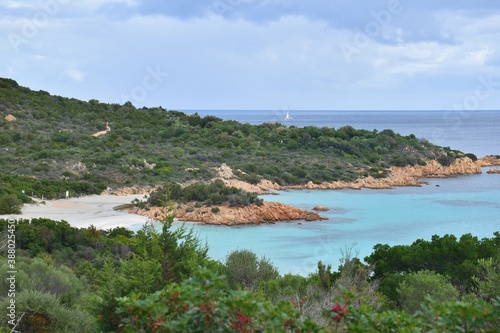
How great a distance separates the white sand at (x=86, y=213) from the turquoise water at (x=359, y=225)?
309 cm

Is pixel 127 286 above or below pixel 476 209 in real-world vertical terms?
above

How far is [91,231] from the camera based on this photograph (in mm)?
17781

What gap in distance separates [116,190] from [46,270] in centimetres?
2173

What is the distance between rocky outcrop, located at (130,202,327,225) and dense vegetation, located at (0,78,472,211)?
6775 mm

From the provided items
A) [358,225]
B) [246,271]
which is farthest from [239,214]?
[246,271]

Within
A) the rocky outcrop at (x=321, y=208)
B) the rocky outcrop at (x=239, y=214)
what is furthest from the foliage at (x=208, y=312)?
the rocky outcrop at (x=321, y=208)

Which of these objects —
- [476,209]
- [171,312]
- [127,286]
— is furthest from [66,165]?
[171,312]

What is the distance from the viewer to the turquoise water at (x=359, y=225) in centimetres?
1958

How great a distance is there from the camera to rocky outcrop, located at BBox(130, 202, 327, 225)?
24.2 metres

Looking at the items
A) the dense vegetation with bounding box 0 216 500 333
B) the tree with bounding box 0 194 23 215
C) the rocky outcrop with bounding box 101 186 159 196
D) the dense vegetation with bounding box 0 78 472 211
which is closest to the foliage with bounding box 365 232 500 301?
the dense vegetation with bounding box 0 216 500 333

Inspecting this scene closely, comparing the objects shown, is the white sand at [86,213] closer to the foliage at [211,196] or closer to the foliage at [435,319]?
the foliage at [211,196]

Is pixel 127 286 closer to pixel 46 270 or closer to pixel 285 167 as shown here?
pixel 46 270

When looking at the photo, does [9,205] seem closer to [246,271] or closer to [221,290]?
[246,271]

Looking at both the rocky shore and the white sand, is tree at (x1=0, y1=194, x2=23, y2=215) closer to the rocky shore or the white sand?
the white sand
